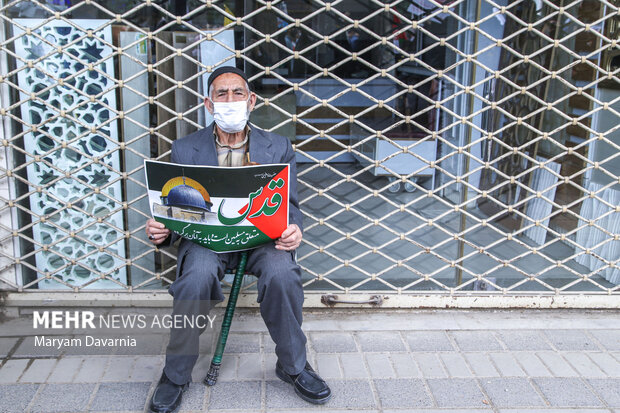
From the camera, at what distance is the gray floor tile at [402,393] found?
8.82ft

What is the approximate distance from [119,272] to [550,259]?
2.61 m

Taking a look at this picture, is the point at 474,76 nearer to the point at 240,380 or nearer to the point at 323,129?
the point at 323,129

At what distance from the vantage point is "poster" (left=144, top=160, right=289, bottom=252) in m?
2.54

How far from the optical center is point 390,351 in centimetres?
317

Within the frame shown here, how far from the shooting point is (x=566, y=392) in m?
2.79

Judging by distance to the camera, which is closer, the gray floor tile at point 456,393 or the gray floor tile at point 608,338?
the gray floor tile at point 456,393

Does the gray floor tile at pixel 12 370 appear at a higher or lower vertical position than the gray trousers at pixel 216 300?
lower

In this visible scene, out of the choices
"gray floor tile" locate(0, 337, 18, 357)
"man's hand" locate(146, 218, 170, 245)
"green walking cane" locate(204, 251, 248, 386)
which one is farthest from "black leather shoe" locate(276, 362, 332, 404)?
"gray floor tile" locate(0, 337, 18, 357)

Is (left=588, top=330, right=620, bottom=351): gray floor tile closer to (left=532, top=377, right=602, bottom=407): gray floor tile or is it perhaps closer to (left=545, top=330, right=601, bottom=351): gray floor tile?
(left=545, top=330, right=601, bottom=351): gray floor tile

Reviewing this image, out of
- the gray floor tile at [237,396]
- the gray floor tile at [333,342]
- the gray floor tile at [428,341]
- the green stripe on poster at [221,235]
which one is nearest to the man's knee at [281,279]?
the green stripe on poster at [221,235]

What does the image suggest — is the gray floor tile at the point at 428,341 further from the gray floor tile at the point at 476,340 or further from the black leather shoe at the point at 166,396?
the black leather shoe at the point at 166,396

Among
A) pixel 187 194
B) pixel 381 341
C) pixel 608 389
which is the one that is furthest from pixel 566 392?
pixel 187 194

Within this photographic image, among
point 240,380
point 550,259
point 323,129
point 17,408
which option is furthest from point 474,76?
point 17,408

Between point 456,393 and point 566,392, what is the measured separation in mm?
525
